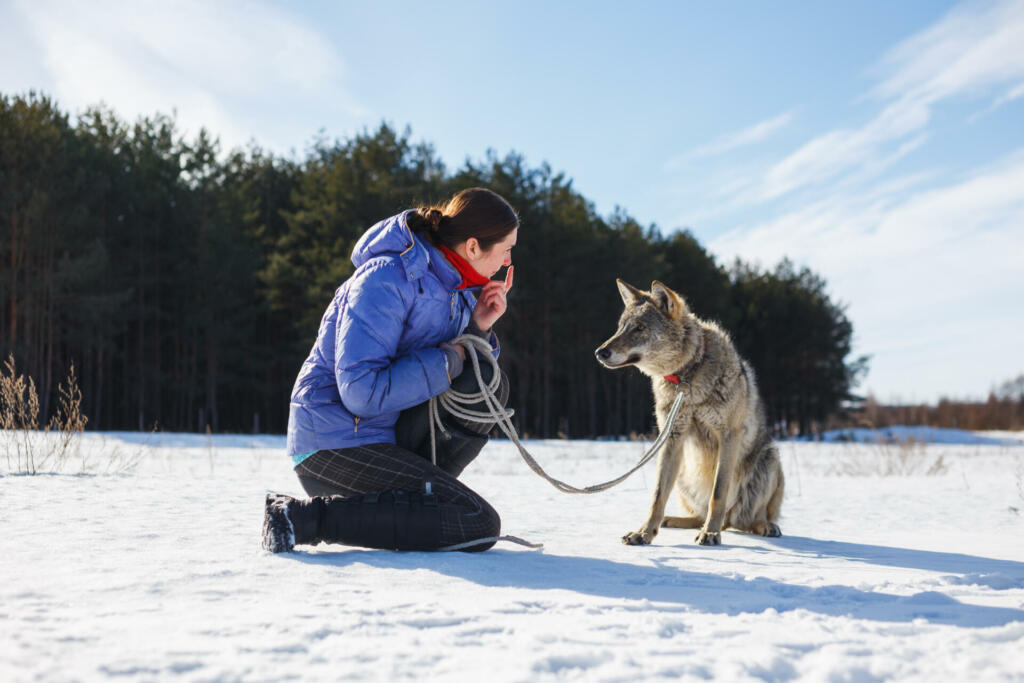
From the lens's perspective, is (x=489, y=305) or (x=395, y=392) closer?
(x=395, y=392)

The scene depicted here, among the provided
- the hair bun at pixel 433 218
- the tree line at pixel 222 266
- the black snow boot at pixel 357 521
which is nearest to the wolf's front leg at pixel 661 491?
the black snow boot at pixel 357 521

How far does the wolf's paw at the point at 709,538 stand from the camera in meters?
4.45

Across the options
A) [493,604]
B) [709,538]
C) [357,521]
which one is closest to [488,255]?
[357,521]

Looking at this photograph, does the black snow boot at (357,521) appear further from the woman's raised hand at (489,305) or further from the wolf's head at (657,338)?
the wolf's head at (657,338)

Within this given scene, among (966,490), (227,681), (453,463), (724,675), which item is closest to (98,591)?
(227,681)

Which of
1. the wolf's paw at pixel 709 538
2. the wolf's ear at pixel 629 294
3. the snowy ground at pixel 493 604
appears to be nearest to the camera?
the snowy ground at pixel 493 604

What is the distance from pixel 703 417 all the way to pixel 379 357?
260 cm

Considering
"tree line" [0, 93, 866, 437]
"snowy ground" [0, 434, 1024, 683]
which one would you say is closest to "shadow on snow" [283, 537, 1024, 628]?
"snowy ground" [0, 434, 1024, 683]

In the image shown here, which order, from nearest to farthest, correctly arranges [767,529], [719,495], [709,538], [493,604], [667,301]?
[493,604] → [709,538] → [719,495] → [767,529] → [667,301]

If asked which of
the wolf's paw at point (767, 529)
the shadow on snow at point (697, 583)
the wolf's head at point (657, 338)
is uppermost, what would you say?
the wolf's head at point (657, 338)

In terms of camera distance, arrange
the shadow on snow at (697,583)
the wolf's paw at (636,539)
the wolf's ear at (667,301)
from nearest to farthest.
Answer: the shadow on snow at (697,583)
the wolf's paw at (636,539)
the wolf's ear at (667,301)

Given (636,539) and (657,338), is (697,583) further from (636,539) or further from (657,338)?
(657,338)

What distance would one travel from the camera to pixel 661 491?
4605mm

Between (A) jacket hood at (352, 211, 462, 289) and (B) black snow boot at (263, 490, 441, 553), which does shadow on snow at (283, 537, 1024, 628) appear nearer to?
(B) black snow boot at (263, 490, 441, 553)
